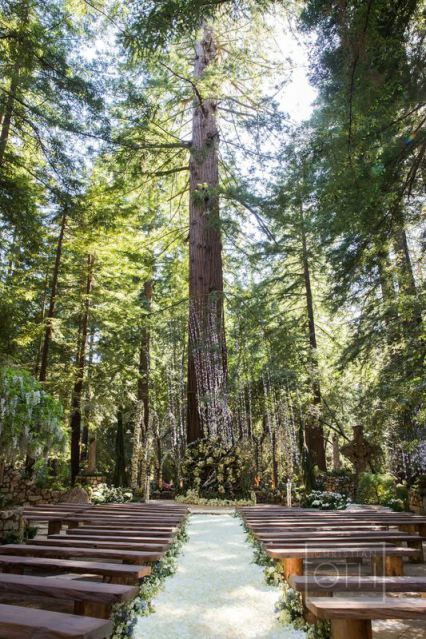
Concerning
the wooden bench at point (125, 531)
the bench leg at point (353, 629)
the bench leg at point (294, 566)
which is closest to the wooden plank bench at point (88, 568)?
the bench leg at point (294, 566)

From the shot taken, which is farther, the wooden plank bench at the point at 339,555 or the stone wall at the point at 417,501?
the stone wall at the point at 417,501

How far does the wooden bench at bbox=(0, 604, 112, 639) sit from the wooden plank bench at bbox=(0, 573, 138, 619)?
0.45 metres

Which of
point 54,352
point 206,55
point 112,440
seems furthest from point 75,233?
point 112,440

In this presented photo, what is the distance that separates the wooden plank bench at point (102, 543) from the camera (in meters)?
4.01

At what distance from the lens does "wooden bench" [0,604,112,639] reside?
1.83 meters

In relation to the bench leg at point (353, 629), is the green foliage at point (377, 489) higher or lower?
higher

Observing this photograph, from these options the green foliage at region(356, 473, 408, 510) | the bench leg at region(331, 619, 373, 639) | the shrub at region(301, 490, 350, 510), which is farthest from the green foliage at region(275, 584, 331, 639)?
the green foliage at region(356, 473, 408, 510)

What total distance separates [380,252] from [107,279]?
12.3 meters

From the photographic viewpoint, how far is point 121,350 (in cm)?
1825

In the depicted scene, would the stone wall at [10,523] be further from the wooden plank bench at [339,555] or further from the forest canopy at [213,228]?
the wooden plank bench at [339,555]

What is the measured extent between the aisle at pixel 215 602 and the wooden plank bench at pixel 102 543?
1.37 ft

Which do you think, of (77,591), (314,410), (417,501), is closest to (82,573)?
(77,591)

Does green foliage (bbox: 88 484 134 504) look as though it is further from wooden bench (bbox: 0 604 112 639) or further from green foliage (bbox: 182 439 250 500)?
wooden bench (bbox: 0 604 112 639)

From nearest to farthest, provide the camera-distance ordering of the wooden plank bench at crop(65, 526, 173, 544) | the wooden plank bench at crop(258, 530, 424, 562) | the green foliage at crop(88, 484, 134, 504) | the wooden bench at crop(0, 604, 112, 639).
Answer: the wooden bench at crop(0, 604, 112, 639), the wooden plank bench at crop(258, 530, 424, 562), the wooden plank bench at crop(65, 526, 173, 544), the green foliage at crop(88, 484, 134, 504)
